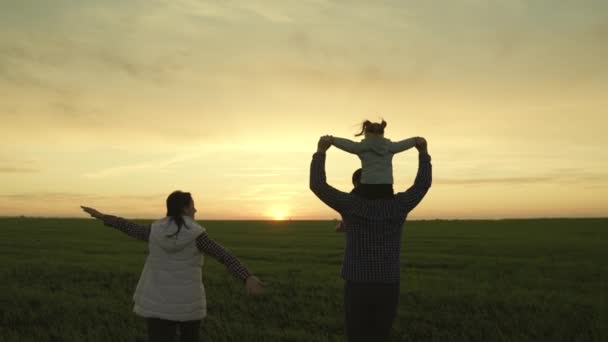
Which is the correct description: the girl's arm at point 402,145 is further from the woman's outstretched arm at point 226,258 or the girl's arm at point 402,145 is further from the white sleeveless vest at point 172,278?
the white sleeveless vest at point 172,278

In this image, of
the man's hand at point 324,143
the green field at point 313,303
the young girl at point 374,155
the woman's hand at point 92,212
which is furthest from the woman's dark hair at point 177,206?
the green field at point 313,303

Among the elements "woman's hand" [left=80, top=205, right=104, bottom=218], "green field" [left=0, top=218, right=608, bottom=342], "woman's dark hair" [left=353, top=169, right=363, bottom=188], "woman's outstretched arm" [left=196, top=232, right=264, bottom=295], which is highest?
"woman's dark hair" [left=353, top=169, right=363, bottom=188]

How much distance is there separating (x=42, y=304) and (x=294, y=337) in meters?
6.31

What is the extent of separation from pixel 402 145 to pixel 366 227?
0.66 metres

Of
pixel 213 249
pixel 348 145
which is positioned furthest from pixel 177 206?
pixel 348 145

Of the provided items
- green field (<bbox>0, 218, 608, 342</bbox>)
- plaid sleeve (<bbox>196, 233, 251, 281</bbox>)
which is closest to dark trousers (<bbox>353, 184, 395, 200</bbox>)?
plaid sleeve (<bbox>196, 233, 251, 281</bbox>)

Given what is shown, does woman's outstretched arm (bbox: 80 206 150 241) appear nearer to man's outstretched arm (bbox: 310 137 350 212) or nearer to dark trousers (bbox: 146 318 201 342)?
dark trousers (bbox: 146 318 201 342)

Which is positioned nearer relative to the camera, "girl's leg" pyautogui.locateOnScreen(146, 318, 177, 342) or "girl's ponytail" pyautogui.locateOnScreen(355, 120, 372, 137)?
"girl's ponytail" pyautogui.locateOnScreen(355, 120, 372, 137)

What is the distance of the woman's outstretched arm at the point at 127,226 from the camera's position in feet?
16.3

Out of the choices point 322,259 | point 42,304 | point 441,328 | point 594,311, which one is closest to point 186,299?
point 441,328

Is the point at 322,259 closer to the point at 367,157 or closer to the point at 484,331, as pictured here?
the point at 484,331

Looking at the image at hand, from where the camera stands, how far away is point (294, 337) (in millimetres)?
9016

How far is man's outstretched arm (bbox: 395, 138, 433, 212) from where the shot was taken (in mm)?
4156

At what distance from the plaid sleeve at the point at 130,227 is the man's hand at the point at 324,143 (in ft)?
6.13
